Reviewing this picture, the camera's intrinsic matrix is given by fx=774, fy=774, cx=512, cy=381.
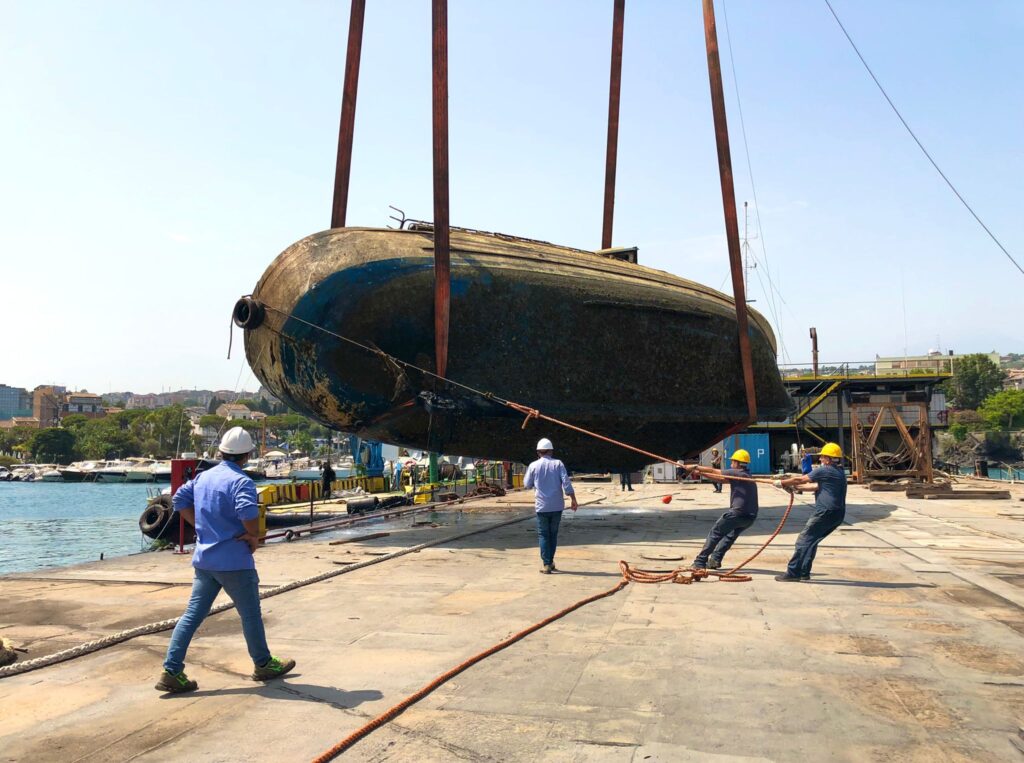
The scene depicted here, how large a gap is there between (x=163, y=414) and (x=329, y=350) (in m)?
134

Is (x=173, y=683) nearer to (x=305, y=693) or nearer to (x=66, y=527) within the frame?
(x=305, y=693)

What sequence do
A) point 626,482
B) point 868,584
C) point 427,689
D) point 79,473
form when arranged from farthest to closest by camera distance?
point 79,473, point 626,482, point 868,584, point 427,689

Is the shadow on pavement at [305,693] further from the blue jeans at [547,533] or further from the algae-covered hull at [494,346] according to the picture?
the algae-covered hull at [494,346]

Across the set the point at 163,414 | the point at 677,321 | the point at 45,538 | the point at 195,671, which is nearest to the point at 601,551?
the point at 677,321

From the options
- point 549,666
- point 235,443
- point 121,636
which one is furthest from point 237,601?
point 549,666

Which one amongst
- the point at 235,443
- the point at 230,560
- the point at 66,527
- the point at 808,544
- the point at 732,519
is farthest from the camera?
the point at 66,527

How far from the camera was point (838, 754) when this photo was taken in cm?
355

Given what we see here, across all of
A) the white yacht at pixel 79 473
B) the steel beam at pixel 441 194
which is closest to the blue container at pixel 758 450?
the steel beam at pixel 441 194

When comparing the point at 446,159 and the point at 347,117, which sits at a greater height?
the point at 347,117

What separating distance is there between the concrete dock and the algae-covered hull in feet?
9.35

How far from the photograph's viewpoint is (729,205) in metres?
14.9

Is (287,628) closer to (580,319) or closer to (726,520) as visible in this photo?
(726,520)

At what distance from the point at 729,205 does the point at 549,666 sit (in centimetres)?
1185

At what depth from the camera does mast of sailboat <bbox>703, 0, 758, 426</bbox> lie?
46.9 ft
